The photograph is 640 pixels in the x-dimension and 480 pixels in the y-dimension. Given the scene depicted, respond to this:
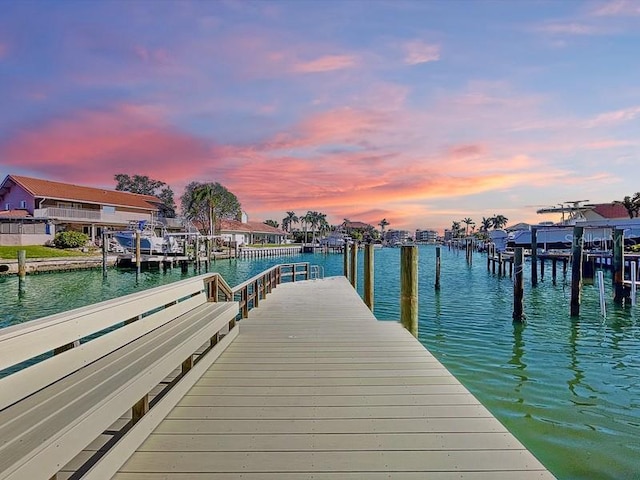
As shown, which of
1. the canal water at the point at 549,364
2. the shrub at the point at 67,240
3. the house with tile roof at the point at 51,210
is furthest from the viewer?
the shrub at the point at 67,240

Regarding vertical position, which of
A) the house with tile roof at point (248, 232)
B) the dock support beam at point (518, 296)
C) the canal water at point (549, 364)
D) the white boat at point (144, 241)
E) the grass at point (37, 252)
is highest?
the house with tile roof at point (248, 232)

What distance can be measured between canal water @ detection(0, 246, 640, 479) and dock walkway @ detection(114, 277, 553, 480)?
1.95 m

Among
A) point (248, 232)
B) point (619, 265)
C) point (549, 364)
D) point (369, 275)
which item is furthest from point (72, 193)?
point (619, 265)

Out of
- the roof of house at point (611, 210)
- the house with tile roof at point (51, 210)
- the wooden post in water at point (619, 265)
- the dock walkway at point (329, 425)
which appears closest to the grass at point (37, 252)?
the house with tile roof at point (51, 210)

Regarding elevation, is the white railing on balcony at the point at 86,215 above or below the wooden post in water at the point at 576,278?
above

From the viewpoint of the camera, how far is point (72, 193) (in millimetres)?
43875

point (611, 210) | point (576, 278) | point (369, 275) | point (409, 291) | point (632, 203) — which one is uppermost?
point (632, 203)

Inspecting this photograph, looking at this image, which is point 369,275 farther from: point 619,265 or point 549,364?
point 619,265

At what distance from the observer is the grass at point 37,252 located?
3203 cm

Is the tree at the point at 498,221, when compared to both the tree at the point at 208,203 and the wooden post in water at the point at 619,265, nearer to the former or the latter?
the tree at the point at 208,203

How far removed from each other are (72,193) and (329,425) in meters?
49.8

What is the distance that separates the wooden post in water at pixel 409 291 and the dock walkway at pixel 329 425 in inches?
77.5

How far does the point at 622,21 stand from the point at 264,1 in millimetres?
8574

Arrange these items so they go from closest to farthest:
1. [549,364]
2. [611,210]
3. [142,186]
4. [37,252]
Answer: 1. [549,364]
2. [37,252]
3. [611,210]
4. [142,186]
